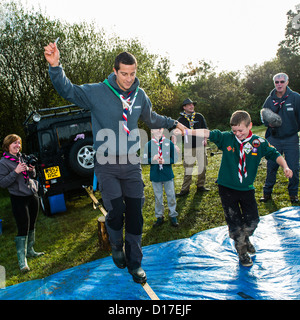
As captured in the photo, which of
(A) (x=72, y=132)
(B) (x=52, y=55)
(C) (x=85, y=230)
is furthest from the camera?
(A) (x=72, y=132)

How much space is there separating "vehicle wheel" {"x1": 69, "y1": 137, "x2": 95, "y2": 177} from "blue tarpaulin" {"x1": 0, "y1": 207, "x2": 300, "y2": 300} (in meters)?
3.43

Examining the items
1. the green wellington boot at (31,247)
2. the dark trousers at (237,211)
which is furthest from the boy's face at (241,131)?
the green wellington boot at (31,247)

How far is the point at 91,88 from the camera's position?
8.99 ft

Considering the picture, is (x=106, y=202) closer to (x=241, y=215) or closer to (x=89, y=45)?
(x=241, y=215)

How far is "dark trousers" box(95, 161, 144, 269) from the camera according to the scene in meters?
2.83

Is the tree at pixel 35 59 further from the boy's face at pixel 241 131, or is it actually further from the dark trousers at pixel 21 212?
the boy's face at pixel 241 131

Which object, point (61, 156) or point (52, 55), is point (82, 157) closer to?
point (61, 156)

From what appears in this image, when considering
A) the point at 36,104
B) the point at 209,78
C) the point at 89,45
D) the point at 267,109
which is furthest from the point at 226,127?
the point at 267,109

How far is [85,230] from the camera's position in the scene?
615 centimetres

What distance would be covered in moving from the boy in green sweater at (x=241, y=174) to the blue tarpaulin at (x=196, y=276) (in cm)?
33

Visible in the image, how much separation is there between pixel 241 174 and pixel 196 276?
4.82 ft

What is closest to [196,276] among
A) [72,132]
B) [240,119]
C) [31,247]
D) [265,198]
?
[240,119]

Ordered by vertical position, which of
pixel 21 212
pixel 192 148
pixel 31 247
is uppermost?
pixel 192 148

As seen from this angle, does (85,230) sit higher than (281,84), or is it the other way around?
(281,84)
